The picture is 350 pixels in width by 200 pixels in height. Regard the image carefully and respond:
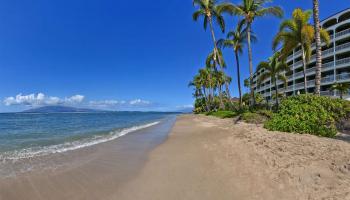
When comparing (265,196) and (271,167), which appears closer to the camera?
(265,196)

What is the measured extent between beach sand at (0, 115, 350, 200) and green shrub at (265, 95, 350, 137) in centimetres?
370

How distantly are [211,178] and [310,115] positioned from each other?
27.9 ft

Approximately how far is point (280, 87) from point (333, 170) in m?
59.8

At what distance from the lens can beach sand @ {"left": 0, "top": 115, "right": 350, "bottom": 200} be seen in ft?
15.3

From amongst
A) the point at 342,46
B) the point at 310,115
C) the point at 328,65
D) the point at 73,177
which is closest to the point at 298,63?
the point at 328,65

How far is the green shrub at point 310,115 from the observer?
11153 millimetres

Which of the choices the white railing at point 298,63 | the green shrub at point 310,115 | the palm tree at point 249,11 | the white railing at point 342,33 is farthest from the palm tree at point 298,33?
the white railing at point 298,63

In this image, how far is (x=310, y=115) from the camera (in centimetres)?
1174

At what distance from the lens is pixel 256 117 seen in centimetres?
1944

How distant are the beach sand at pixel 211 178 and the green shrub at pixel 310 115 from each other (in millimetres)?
3698

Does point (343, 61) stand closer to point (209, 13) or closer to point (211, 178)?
point (209, 13)

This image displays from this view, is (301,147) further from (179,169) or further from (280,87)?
(280,87)

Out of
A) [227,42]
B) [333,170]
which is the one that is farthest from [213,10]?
[333,170]

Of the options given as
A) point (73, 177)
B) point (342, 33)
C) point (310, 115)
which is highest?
point (342, 33)
